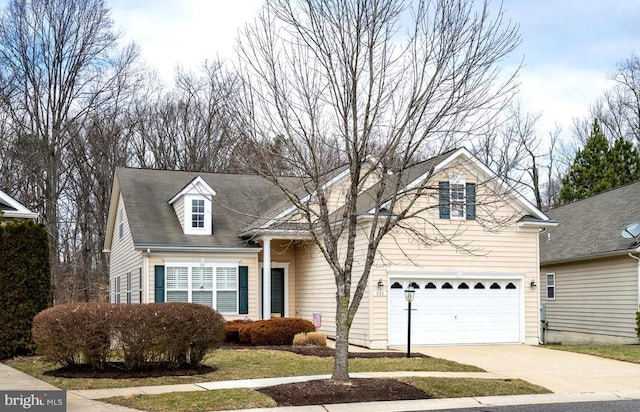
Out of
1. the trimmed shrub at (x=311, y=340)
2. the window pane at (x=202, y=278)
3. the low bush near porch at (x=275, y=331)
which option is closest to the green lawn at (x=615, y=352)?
the trimmed shrub at (x=311, y=340)

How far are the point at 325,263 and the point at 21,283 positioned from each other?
9.39m

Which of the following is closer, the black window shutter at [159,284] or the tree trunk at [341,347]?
the tree trunk at [341,347]

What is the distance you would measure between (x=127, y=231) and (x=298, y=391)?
627 inches

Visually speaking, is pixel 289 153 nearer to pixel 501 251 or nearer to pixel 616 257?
pixel 501 251

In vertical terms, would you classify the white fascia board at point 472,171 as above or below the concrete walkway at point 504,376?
above

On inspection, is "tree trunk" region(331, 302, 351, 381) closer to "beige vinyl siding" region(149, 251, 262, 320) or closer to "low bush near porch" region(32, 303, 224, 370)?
"low bush near porch" region(32, 303, 224, 370)

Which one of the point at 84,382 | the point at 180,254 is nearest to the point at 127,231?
the point at 180,254

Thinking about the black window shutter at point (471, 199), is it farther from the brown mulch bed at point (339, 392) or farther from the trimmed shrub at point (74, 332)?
the trimmed shrub at point (74, 332)

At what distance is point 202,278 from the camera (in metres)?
25.0

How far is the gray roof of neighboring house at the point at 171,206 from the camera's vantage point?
2491 centimetres

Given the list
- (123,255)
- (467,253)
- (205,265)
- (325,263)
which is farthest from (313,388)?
(123,255)

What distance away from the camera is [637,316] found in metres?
22.9

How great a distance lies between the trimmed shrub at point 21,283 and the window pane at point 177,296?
5956mm

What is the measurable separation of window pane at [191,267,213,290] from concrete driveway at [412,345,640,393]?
761 cm
